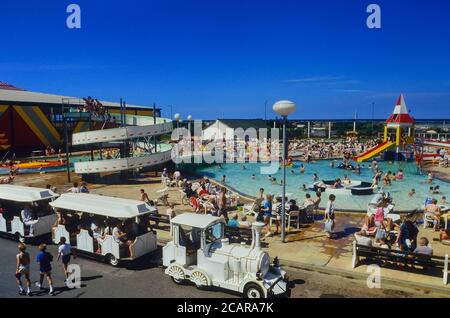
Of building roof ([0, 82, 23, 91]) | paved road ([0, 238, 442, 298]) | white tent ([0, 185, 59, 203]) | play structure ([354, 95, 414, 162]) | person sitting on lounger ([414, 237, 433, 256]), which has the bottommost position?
paved road ([0, 238, 442, 298])

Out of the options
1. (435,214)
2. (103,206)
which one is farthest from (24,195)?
(435,214)

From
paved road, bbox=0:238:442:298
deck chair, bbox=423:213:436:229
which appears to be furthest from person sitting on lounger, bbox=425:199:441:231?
paved road, bbox=0:238:442:298

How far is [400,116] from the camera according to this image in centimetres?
3791

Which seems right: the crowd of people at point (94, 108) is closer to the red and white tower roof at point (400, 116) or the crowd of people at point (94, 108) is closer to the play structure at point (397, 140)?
the play structure at point (397, 140)

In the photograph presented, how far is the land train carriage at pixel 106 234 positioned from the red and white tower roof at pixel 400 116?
113ft

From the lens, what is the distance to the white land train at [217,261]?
8.21 metres

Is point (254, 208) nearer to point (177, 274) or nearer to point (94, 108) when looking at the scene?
point (177, 274)

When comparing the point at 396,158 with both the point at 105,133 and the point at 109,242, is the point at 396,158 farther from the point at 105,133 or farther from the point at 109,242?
the point at 109,242

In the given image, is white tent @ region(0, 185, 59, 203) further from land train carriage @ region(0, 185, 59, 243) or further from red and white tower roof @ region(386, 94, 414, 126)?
red and white tower roof @ region(386, 94, 414, 126)

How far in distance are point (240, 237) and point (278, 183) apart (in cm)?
1603

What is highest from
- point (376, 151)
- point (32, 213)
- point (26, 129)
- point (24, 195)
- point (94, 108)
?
point (94, 108)

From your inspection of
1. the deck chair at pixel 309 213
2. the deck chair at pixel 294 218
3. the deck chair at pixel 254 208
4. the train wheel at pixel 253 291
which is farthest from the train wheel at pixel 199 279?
the deck chair at pixel 309 213

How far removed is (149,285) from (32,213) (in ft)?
20.6

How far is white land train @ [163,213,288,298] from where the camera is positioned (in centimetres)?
821
